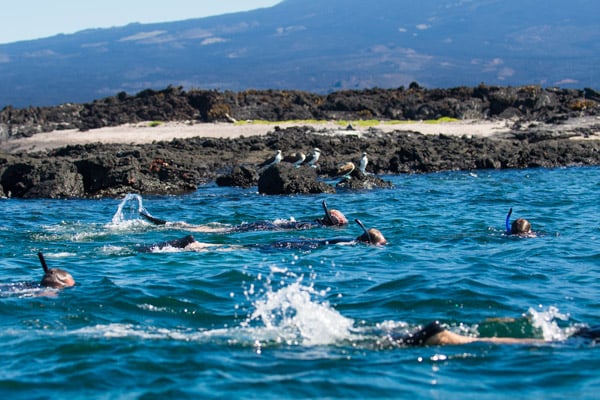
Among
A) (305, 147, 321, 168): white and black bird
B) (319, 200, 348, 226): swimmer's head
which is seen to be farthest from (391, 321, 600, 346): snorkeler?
(305, 147, 321, 168): white and black bird

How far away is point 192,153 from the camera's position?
91.6 ft

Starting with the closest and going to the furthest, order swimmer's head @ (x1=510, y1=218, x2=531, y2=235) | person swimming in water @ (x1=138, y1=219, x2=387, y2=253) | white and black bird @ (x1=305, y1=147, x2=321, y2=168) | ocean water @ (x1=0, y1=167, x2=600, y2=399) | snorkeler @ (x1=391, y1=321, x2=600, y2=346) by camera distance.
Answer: ocean water @ (x1=0, y1=167, x2=600, y2=399), snorkeler @ (x1=391, y1=321, x2=600, y2=346), person swimming in water @ (x1=138, y1=219, x2=387, y2=253), swimmer's head @ (x1=510, y1=218, x2=531, y2=235), white and black bird @ (x1=305, y1=147, x2=321, y2=168)

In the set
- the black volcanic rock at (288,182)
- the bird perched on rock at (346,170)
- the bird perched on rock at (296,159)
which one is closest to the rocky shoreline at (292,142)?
the black volcanic rock at (288,182)

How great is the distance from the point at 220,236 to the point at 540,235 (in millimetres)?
5077

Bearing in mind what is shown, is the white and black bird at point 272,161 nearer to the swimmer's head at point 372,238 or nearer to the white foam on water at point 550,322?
the swimmer's head at point 372,238

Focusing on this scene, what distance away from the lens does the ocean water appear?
7.48m

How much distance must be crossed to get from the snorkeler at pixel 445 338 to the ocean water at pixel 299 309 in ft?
0.39

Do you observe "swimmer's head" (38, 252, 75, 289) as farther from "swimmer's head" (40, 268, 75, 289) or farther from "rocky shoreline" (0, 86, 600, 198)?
"rocky shoreline" (0, 86, 600, 198)

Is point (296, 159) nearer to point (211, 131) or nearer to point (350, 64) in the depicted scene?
point (211, 131)

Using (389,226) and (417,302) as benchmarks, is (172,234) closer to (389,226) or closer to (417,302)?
(389,226)

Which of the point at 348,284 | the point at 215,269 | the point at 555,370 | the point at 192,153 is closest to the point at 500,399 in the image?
the point at 555,370

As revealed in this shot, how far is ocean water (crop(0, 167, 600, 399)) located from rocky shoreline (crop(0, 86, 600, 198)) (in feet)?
16.2

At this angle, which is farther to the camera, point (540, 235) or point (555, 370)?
point (540, 235)

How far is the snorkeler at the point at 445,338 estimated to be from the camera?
826 centimetres
